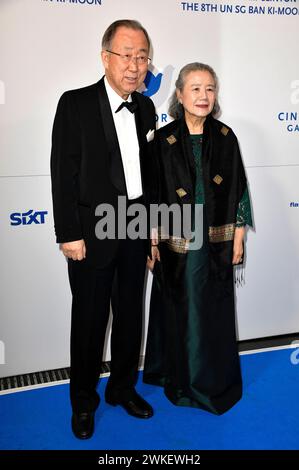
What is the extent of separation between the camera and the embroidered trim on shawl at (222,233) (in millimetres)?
2629

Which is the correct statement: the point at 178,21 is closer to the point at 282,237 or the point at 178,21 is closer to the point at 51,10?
the point at 51,10

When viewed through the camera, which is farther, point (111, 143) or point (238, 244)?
point (238, 244)

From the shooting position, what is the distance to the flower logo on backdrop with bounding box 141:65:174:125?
3021 mm

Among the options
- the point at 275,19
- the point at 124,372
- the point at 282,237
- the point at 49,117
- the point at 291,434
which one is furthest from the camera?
the point at 282,237

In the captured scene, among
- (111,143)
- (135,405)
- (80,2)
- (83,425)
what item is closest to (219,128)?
(111,143)

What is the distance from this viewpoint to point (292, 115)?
11.0 ft

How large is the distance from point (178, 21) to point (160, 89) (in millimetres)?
401

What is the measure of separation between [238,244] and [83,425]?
3.99 ft

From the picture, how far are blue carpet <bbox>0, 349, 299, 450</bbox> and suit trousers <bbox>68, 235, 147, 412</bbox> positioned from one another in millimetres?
159

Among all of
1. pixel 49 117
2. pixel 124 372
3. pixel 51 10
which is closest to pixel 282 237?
pixel 124 372

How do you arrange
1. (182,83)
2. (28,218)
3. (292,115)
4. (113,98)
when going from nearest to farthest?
(113,98)
(182,83)
(28,218)
(292,115)

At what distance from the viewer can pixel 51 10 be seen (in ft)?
9.13

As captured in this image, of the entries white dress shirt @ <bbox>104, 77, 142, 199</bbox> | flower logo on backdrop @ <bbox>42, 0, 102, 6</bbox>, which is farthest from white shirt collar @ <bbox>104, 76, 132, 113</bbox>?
flower logo on backdrop @ <bbox>42, 0, 102, 6</bbox>

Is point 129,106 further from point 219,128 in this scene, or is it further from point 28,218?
point 28,218
